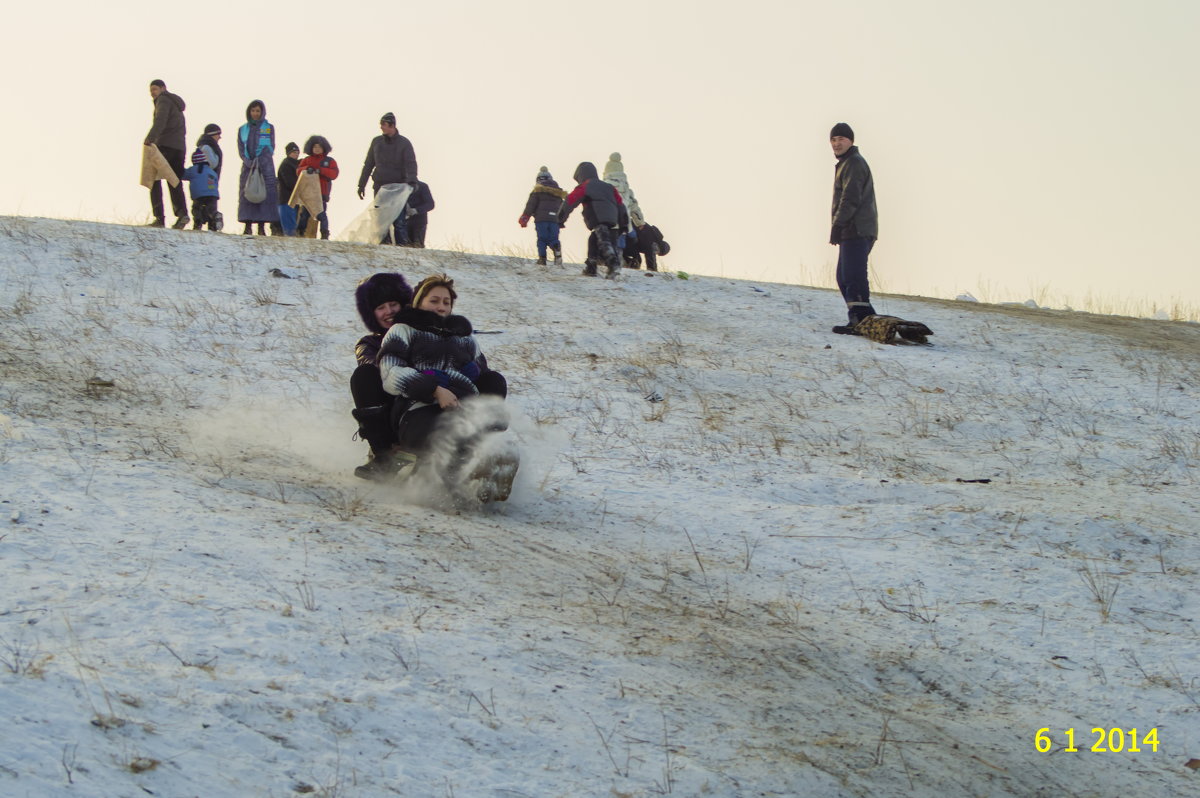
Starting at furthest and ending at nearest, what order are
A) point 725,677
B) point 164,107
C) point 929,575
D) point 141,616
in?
1. point 164,107
2. point 929,575
3. point 725,677
4. point 141,616

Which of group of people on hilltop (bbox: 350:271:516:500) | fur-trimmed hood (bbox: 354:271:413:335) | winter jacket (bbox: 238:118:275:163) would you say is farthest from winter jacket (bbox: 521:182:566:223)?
group of people on hilltop (bbox: 350:271:516:500)

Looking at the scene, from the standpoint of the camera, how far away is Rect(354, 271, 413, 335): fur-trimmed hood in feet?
26.3

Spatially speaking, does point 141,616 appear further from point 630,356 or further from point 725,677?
point 630,356

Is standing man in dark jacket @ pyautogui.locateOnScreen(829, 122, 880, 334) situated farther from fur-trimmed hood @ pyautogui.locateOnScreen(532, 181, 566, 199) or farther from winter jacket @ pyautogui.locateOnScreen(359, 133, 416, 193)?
winter jacket @ pyautogui.locateOnScreen(359, 133, 416, 193)

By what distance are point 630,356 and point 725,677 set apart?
27.0 ft

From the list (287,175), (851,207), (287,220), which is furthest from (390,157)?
(851,207)

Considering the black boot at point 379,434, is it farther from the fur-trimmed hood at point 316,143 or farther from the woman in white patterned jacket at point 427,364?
the fur-trimmed hood at point 316,143

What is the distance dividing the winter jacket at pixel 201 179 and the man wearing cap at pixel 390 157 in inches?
96.7

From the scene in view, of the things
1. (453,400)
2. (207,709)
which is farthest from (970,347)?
(207,709)

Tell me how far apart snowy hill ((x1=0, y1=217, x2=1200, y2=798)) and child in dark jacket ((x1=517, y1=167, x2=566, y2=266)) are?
6.02m

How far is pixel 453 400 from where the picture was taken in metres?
7.30

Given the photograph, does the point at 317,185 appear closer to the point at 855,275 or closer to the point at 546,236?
the point at 546,236

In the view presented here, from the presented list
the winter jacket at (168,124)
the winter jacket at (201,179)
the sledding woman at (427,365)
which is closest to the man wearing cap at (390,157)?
the winter jacket at (201,179)
